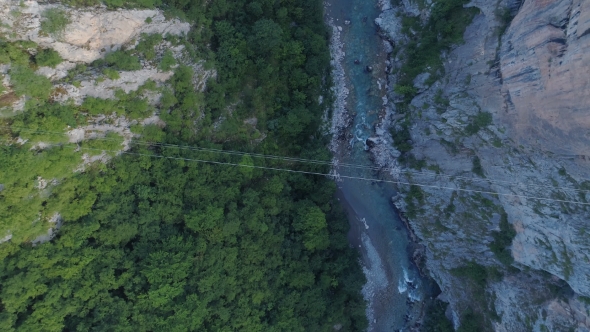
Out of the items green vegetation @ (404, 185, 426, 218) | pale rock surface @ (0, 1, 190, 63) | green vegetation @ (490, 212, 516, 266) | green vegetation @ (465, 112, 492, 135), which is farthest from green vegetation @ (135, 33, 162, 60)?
green vegetation @ (490, 212, 516, 266)

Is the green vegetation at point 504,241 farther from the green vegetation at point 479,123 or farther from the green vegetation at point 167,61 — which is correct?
the green vegetation at point 167,61

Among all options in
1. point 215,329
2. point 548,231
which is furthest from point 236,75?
point 548,231

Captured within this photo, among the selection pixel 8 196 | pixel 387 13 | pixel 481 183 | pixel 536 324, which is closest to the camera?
pixel 8 196

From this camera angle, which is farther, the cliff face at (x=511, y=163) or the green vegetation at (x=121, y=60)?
the green vegetation at (x=121, y=60)

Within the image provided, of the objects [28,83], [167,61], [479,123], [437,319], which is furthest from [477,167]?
[28,83]

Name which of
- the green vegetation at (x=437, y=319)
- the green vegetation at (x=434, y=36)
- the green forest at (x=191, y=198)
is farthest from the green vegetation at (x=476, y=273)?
the green vegetation at (x=434, y=36)

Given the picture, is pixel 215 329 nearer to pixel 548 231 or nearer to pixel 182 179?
pixel 182 179
